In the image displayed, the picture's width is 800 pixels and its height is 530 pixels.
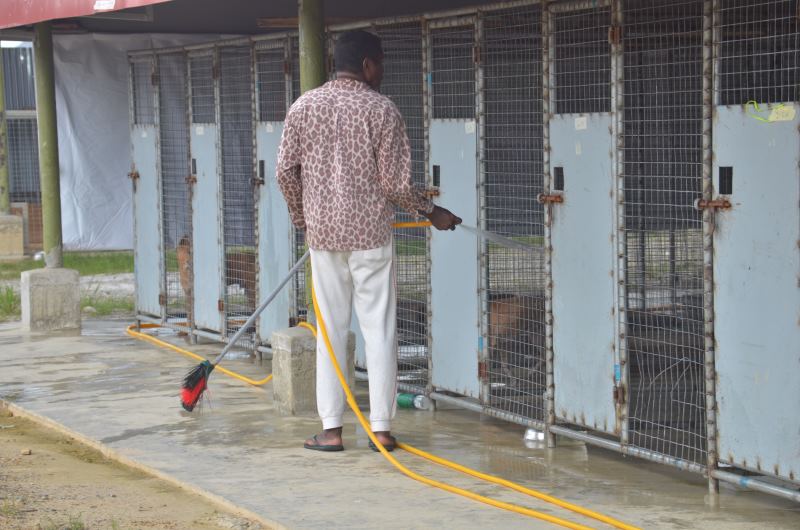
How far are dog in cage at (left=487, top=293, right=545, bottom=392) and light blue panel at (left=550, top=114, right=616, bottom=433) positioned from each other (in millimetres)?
567

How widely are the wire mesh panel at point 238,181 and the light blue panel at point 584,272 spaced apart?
352cm

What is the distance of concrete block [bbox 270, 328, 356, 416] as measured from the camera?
25.0ft

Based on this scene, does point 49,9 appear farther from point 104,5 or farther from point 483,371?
point 483,371

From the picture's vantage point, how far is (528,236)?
7.89 metres

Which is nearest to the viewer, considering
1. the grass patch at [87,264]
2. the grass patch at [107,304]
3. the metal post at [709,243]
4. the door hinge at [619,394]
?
the metal post at [709,243]

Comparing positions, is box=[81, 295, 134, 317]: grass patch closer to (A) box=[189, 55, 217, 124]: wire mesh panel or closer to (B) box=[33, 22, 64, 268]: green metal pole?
(B) box=[33, 22, 64, 268]: green metal pole

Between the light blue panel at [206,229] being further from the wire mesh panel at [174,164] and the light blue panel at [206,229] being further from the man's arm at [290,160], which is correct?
the man's arm at [290,160]

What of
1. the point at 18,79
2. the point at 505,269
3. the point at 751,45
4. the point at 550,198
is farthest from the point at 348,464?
the point at 18,79

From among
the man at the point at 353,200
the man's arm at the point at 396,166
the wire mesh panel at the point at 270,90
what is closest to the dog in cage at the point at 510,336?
the man at the point at 353,200

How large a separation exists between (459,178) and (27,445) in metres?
2.85

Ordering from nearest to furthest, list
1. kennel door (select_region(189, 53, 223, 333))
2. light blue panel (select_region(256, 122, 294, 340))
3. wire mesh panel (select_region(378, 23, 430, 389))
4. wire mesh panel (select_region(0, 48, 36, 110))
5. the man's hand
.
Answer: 1. the man's hand
2. wire mesh panel (select_region(378, 23, 430, 389))
3. light blue panel (select_region(256, 122, 294, 340))
4. kennel door (select_region(189, 53, 223, 333))
5. wire mesh panel (select_region(0, 48, 36, 110))

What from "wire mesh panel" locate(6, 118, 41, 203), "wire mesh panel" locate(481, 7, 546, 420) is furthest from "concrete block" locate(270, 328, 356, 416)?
"wire mesh panel" locate(6, 118, 41, 203)

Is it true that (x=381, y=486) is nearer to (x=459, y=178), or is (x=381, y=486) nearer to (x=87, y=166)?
(x=459, y=178)

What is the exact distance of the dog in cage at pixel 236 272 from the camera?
980cm
